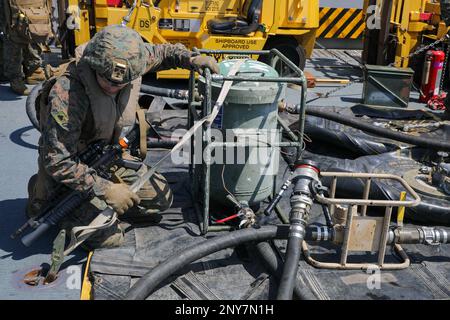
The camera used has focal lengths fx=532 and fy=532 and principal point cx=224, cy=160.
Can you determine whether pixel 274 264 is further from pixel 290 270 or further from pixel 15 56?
pixel 15 56

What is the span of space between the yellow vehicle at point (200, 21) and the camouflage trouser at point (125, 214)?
12.1 feet

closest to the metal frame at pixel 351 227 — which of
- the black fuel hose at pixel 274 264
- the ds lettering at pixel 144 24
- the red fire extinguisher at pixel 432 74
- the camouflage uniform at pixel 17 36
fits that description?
the black fuel hose at pixel 274 264

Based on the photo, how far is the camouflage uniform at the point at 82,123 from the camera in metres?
3.36

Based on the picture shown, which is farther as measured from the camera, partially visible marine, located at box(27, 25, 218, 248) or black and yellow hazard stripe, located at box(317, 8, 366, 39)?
black and yellow hazard stripe, located at box(317, 8, 366, 39)

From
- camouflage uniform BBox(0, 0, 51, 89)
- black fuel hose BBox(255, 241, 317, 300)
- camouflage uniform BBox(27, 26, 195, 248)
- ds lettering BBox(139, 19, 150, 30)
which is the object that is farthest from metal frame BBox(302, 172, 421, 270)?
camouflage uniform BBox(0, 0, 51, 89)

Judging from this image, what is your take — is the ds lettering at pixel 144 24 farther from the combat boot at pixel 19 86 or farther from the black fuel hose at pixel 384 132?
the black fuel hose at pixel 384 132

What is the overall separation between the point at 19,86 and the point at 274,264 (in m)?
5.13

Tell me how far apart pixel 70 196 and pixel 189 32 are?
466cm

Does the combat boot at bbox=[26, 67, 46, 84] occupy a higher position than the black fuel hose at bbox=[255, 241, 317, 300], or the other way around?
the combat boot at bbox=[26, 67, 46, 84]

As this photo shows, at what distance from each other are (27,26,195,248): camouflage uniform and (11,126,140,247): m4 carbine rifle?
2.7 inches

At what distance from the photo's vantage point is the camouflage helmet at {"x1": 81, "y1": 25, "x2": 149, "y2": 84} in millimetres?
3299

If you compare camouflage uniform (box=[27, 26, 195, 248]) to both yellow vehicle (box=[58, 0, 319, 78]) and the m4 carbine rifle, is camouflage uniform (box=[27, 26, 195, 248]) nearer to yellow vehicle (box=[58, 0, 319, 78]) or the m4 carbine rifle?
the m4 carbine rifle

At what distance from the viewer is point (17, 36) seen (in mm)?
7070

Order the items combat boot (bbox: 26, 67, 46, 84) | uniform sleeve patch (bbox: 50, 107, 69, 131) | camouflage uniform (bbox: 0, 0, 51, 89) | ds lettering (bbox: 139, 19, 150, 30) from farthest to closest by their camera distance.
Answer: combat boot (bbox: 26, 67, 46, 84) < ds lettering (bbox: 139, 19, 150, 30) < camouflage uniform (bbox: 0, 0, 51, 89) < uniform sleeve patch (bbox: 50, 107, 69, 131)
